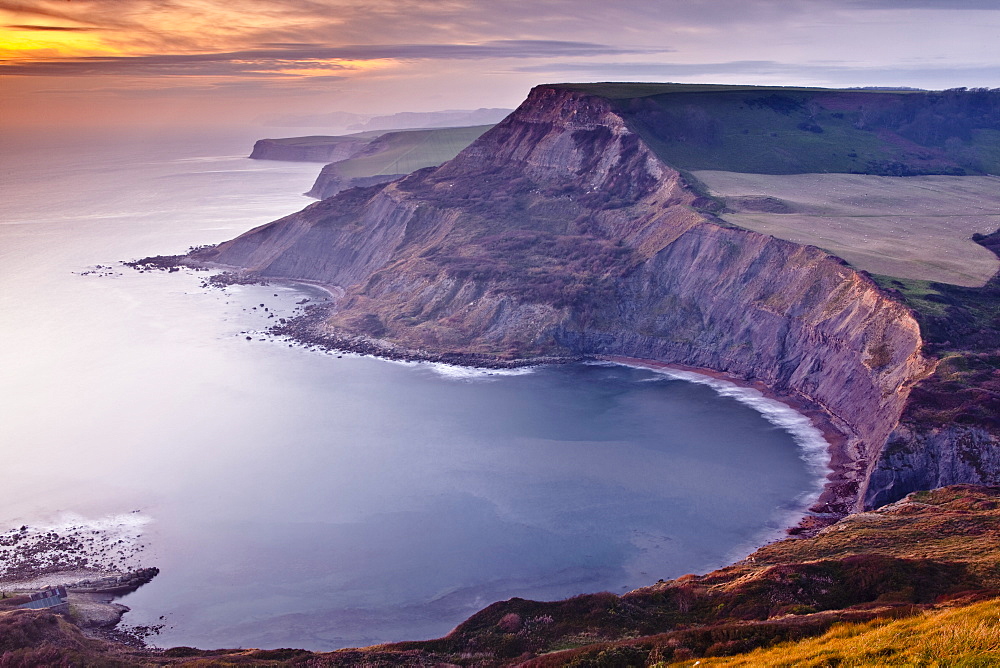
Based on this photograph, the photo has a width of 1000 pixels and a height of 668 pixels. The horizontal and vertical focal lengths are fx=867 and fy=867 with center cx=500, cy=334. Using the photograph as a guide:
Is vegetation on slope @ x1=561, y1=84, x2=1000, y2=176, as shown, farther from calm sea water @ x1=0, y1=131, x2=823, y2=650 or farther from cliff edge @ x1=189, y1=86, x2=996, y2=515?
calm sea water @ x1=0, y1=131, x2=823, y2=650

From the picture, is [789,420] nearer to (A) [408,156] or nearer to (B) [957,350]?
(B) [957,350]

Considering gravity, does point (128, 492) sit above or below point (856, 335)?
below

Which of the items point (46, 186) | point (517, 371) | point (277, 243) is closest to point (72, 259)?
point (277, 243)

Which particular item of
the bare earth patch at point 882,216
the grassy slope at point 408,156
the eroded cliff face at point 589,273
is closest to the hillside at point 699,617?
the eroded cliff face at point 589,273

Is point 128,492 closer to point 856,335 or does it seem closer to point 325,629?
point 325,629

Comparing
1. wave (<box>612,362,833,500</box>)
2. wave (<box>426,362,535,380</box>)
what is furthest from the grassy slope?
wave (<box>612,362,833,500</box>)

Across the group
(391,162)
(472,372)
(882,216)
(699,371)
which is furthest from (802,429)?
(391,162)
